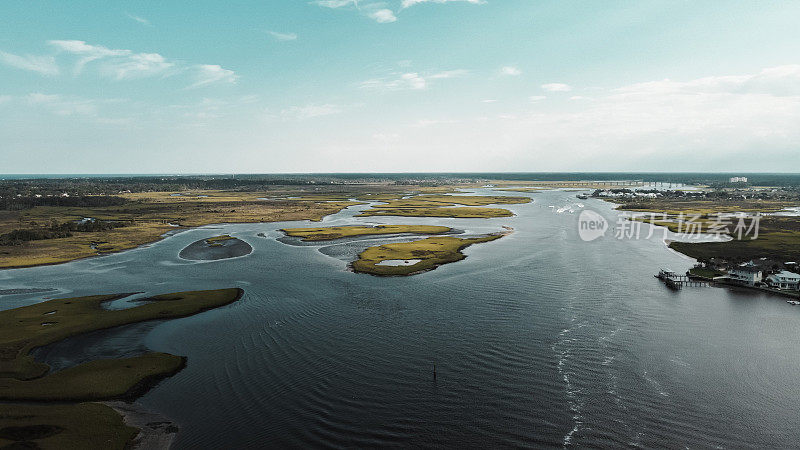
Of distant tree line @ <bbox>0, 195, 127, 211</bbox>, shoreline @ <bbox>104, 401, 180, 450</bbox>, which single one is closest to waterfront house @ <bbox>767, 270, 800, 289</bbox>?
shoreline @ <bbox>104, 401, 180, 450</bbox>

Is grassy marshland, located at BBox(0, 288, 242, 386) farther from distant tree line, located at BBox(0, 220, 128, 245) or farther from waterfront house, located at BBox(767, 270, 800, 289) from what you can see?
waterfront house, located at BBox(767, 270, 800, 289)

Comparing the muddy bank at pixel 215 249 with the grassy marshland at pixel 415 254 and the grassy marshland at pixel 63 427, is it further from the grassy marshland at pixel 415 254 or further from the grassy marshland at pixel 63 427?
the grassy marshland at pixel 63 427

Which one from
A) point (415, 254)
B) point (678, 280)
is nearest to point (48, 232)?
point (415, 254)

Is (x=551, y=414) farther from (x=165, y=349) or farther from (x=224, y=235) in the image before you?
(x=224, y=235)

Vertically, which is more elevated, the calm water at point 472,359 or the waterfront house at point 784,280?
the waterfront house at point 784,280

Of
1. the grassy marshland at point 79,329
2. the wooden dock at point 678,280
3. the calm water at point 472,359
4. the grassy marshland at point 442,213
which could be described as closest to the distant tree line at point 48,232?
the calm water at point 472,359
